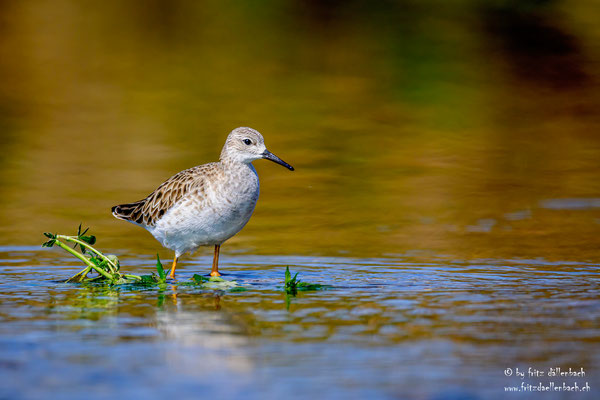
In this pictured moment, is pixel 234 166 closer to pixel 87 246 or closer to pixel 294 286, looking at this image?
pixel 87 246

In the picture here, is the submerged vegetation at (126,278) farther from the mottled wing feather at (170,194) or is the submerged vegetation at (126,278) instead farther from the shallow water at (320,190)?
the mottled wing feather at (170,194)

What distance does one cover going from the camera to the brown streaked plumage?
420 inches

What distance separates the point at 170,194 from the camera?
1114cm

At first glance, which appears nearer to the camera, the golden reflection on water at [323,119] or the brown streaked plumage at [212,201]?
the brown streaked plumage at [212,201]

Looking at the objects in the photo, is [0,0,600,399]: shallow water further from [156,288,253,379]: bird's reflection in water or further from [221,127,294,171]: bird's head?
[221,127,294,171]: bird's head

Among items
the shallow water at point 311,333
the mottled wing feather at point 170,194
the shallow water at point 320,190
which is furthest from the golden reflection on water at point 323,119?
the shallow water at point 311,333

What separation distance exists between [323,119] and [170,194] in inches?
358

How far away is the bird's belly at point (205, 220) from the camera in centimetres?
1066

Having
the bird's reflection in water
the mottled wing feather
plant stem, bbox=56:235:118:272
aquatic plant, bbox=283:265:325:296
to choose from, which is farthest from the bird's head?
the bird's reflection in water

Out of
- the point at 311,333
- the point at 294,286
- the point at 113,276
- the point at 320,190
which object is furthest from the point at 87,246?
the point at 320,190

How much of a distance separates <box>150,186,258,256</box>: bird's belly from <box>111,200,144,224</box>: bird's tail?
2.47ft

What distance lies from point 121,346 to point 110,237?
585 centimetres

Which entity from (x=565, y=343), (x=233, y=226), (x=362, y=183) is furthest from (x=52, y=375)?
(x=362, y=183)

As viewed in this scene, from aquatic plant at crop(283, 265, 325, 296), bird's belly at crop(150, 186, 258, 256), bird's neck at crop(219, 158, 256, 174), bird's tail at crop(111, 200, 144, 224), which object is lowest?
aquatic plant at crop(283, 265, 325, 296)
